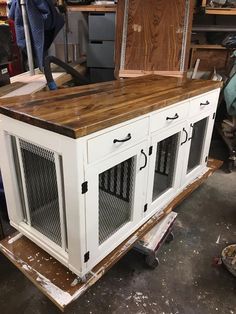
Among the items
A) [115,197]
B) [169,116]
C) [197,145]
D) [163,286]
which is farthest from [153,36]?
[163,286]

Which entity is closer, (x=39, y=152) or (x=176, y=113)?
(x=39, y=152)

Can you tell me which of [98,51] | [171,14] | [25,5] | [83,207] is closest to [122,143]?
[83,207]

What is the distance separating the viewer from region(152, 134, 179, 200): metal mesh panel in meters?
1.54

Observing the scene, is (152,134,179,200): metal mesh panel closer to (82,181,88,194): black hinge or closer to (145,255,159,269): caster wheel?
(145,255,159,269): caster wheel

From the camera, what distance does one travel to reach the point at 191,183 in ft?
6.19

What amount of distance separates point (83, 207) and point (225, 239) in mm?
1101

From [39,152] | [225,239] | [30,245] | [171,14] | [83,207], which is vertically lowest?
[225,239]

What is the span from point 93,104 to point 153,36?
55.1 inches

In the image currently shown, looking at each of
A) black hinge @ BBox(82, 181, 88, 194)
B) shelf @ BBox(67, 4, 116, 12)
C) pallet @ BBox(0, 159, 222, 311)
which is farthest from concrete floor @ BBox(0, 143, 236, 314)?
shelf @ BBox(67, 4, 116, 12)

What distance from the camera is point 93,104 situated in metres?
1.15

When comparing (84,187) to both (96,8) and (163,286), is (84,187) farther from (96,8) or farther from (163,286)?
(96,8)

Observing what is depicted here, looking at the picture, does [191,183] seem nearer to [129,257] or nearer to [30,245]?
[129,257]

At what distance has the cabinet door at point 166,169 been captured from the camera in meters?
1.46

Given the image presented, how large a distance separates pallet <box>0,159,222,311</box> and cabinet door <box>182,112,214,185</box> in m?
0.55
